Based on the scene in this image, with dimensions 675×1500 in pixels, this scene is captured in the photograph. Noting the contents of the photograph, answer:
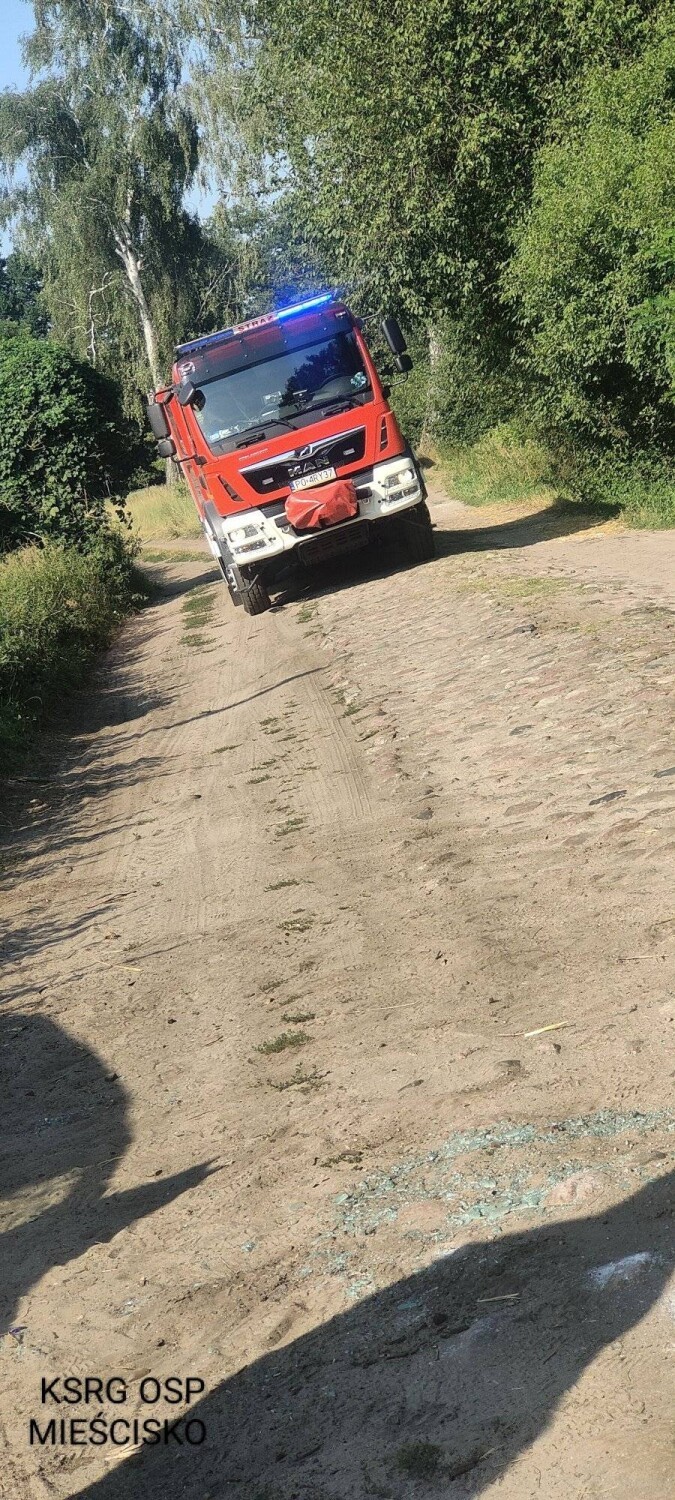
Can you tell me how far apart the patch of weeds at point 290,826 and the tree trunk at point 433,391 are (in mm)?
25190

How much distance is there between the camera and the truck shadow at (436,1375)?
8.77 feet

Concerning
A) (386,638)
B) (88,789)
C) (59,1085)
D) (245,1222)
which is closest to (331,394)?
(386,638)

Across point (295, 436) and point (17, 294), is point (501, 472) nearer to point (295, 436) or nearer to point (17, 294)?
point (295, 436)

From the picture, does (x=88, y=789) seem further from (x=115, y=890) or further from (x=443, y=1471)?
(x=443, y=1471)

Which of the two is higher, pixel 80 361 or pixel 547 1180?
pixel 80 361

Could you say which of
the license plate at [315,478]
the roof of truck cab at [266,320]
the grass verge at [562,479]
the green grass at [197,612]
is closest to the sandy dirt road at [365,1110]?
the license plate at [315,478]

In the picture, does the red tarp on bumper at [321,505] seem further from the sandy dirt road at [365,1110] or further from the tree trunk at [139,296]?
the tree trunk at [139,296]

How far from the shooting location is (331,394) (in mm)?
15688

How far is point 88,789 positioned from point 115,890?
9.90 ft

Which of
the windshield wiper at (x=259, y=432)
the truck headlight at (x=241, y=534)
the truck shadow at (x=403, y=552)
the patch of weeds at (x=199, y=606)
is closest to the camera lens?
the windshield wiper at (x=259, y=432)

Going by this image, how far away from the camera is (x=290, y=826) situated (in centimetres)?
764

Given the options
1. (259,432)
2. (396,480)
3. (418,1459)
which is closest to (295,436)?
(259,432)

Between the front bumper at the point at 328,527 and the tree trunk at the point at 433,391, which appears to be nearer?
the front bumper at the point at 328,527

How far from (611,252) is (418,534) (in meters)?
4.04
